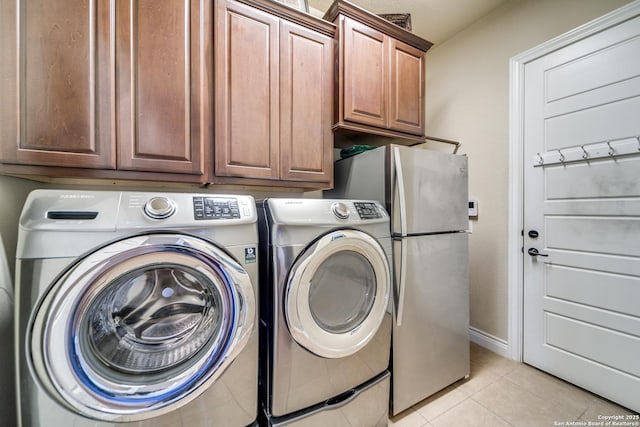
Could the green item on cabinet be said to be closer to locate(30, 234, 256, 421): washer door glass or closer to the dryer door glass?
the dryer door glass

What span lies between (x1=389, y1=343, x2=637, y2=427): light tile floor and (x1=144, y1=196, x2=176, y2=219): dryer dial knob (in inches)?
63.8

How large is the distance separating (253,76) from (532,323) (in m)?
2.63

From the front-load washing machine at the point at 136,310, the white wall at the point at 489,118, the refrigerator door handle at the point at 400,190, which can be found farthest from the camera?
the white wall at the point at 489,118

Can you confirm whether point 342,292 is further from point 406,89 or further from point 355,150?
point 406,89

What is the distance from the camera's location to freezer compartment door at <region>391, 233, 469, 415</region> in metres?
1.38

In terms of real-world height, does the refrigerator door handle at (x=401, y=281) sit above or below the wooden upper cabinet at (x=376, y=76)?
below

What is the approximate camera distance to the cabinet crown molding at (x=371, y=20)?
155 cm

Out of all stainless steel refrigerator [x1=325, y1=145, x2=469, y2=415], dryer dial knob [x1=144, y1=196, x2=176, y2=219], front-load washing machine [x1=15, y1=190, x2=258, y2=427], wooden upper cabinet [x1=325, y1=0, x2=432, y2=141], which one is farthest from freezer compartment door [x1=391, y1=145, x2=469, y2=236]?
dryer dial knob [x1=144, y1=196, x2=176, y2=219]

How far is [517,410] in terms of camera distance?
1438 mm

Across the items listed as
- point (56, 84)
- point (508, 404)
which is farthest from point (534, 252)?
point (56, 84)

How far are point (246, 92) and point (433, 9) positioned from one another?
1.85 m

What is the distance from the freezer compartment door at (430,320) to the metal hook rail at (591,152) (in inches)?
34.5

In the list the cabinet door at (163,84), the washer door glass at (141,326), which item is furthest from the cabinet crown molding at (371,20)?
the washer door glass at (141,326)

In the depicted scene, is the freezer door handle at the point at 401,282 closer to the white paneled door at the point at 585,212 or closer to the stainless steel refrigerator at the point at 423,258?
the stainless steel refrigerator at the point at 423,258
